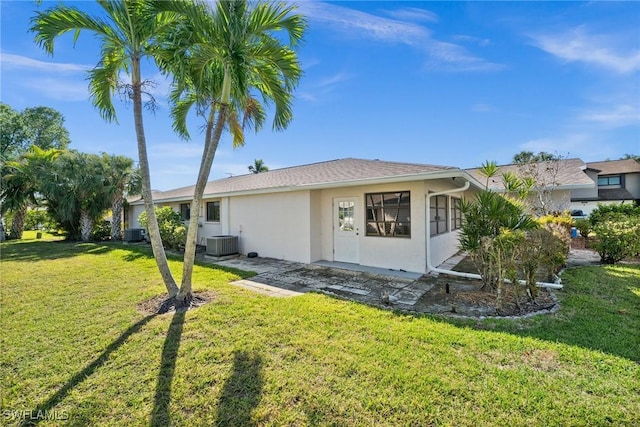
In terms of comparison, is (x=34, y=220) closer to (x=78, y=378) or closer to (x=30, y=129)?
(x=30, y=129)

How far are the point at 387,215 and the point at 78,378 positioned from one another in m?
7.28

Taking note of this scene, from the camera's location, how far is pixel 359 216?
28.7 feet

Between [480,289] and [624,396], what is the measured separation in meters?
3.56

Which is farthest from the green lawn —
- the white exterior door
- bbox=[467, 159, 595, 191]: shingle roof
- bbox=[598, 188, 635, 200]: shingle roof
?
bbox=[598, 188, 635, 200]: shingle roof

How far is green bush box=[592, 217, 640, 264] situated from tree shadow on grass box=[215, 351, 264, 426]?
1096cm

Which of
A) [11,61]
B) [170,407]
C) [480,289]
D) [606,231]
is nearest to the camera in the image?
[170,407]

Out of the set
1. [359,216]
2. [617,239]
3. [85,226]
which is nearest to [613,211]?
[617,239]

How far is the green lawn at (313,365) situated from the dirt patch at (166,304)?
0.28 metres

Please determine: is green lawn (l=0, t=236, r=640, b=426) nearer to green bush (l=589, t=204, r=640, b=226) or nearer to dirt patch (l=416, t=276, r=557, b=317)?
dirt patch (l=416, t=276, r=557, b=317)

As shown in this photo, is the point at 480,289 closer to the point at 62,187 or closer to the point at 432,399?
the point at 432,399

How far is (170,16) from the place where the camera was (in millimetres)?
4820

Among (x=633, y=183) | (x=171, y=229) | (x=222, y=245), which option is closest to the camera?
(x=222, y=245)

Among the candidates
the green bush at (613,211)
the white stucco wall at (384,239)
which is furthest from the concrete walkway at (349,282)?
the green bush at (613,211)

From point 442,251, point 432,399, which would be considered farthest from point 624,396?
point 442,251
